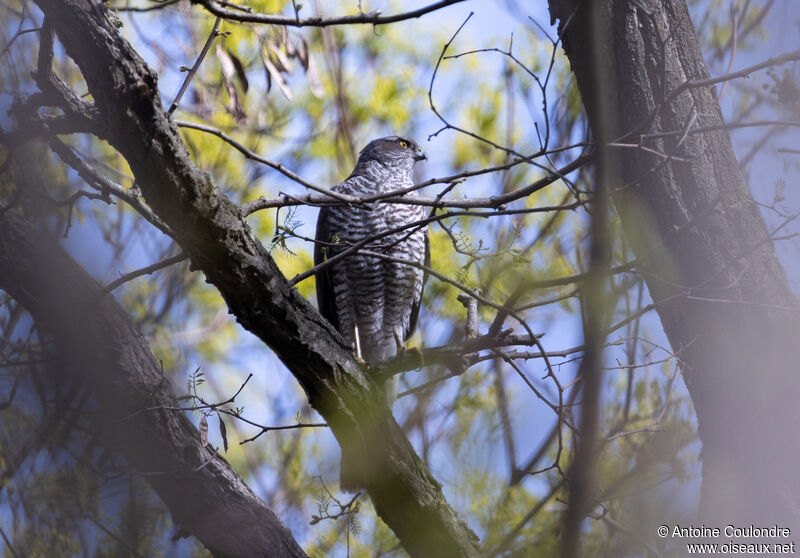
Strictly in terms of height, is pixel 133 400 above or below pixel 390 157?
below

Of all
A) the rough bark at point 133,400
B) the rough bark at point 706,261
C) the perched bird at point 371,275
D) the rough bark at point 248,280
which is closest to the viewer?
the rough bark at point 248,280

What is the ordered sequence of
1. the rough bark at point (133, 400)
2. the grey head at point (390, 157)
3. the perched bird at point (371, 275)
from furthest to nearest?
the grey head at point (390, 157) → the perched bird at point (371, 275) → the rough bark at point (133, 400)

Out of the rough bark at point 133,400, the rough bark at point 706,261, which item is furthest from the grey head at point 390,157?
the rough bark at point 133,400

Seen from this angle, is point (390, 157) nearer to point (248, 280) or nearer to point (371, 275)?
point (371, 275)

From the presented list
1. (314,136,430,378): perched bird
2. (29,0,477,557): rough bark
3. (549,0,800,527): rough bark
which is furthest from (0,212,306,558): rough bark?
(549,0,800,527): rough bark

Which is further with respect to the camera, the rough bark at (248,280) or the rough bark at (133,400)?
the rough bark at (133,400)

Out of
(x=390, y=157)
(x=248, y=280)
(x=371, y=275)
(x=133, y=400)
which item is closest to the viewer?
(x=248, y=280)

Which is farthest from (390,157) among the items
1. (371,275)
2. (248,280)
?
(248,280)

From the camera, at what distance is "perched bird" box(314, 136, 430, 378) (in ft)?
14.0

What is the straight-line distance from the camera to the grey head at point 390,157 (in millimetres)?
4883

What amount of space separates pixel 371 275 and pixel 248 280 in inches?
82.6

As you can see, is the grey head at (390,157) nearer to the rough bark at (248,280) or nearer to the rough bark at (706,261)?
the rough bark at (706,261)

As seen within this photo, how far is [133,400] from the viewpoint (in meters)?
2.65

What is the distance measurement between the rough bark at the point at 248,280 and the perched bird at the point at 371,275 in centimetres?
145
